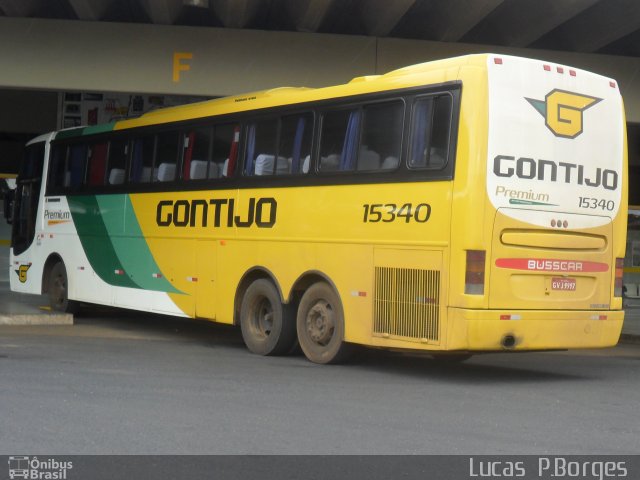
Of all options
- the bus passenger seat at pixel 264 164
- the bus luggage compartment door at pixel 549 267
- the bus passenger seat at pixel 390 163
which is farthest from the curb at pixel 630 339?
the bus passenger seat at pixel 390 163

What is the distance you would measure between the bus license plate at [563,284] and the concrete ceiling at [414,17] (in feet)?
19.7

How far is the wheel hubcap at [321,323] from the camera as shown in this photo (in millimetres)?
13656

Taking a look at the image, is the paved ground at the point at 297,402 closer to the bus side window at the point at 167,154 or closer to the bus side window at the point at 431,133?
the bus side window at the point at 431,133

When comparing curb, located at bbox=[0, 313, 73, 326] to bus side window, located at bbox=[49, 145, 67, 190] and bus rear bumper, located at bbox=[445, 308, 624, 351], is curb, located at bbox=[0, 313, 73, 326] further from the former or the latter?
bus rear bumper, located at bbox=[445, 308, 624, 351]

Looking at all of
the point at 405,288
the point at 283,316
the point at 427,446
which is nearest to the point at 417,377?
the point at 405,288

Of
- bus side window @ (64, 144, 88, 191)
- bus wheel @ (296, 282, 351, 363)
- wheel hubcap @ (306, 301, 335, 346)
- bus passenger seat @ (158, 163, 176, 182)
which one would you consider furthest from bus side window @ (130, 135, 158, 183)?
wheel hubcap @ (306, 301, 335, 346)

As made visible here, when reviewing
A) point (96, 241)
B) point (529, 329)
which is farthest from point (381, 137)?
point (96, 241)

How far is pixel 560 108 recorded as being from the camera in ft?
41.2

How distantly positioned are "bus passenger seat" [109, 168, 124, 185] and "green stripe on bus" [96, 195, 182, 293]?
8.6 inches

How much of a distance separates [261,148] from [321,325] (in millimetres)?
2499

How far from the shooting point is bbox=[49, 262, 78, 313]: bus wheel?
2002cm

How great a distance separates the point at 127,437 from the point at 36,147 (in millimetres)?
13974
